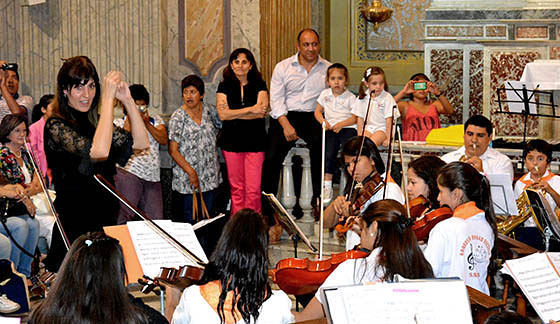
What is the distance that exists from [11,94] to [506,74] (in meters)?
5.42

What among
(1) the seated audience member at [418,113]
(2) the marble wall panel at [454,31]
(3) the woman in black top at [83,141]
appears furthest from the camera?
(2) the marble wall panel at [454,31]

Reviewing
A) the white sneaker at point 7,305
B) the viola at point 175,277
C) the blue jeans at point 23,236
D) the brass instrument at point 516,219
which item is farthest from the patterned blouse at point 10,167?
the brass instrument at point 516,219

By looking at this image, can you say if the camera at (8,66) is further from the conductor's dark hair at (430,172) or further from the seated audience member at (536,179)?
the seated audience member at (536,179)

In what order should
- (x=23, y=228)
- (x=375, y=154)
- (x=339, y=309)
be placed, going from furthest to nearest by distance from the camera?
(x=23, y=228) → (x=375, y=154) → (x=339, y=309)

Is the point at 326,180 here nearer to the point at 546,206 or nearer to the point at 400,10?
the point at 546,206

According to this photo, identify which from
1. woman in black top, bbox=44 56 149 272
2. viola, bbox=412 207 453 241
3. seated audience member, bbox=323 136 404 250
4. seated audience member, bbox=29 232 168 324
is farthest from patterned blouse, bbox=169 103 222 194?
seated audience member, bbox=29 232 168 324

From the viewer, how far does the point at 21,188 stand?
6352 millimetres

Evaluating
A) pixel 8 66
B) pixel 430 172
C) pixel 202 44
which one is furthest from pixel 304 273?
pixel 8 66

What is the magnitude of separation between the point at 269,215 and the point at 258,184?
461 mm

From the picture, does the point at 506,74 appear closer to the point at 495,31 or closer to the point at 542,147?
the point at 495,31

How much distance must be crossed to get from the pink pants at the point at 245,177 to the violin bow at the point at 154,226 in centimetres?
287

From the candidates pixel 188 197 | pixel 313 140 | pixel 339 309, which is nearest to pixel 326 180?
pixel 313 140

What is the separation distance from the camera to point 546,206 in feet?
17.8

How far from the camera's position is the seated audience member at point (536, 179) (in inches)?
237
